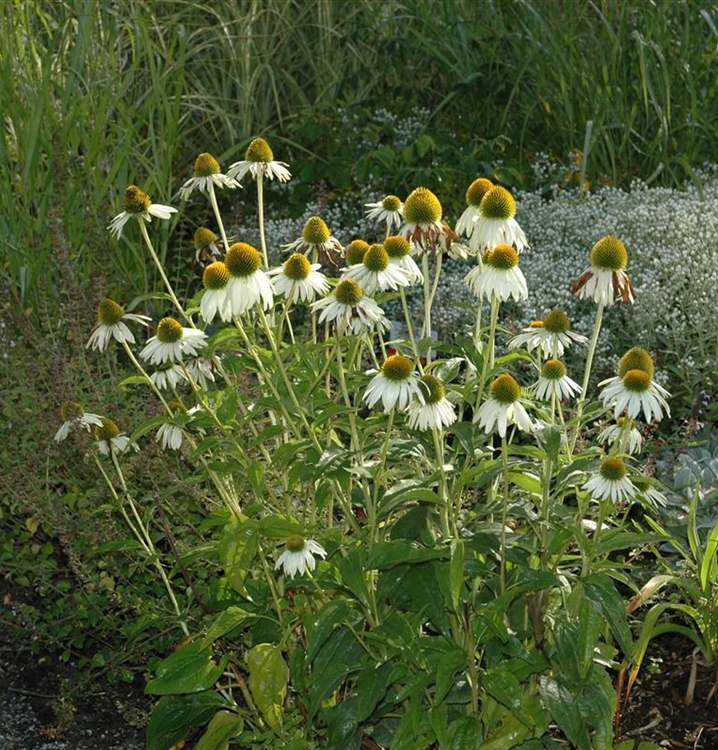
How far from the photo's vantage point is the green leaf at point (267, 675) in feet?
8.09

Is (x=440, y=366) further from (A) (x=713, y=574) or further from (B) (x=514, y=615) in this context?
(A) (x=713, y=574)

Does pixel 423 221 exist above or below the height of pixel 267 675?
above

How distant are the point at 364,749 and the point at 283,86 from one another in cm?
438

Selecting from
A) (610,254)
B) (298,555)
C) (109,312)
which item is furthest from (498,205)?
(109,312)

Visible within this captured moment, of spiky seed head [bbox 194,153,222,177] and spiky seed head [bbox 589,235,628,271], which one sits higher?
spiky seed head [bbox 194,153,222,177]

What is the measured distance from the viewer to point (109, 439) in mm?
2760

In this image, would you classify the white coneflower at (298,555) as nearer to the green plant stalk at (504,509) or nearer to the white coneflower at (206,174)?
the green plant stalk at (504,509)

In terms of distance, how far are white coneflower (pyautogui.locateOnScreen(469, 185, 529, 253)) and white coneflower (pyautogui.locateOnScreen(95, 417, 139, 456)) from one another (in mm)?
939

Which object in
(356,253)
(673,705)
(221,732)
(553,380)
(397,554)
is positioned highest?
(356,253)

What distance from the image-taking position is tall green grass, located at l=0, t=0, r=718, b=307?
15.0 ft

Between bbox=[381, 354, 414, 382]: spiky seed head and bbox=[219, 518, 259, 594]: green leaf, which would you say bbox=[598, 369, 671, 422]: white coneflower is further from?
bbox=[219, 518, 259, 594]: green leaf

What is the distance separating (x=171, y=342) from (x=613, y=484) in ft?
3.05

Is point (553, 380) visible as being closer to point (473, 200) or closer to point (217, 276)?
point (473, 200)

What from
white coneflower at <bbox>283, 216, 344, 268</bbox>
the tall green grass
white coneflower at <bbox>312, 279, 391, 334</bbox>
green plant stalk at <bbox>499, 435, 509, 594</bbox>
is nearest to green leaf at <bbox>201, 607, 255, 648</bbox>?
green plant stalk at <bbox>499, 435, 509, 594</bbox>
